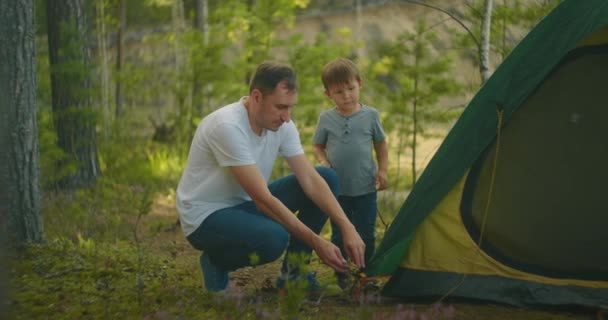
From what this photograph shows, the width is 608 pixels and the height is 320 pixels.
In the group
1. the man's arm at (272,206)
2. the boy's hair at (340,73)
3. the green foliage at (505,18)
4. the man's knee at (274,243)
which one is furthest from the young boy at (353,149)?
the green foliage at (505,18)

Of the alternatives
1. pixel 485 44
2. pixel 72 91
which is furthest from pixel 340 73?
pixel 72 91

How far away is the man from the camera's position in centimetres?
353

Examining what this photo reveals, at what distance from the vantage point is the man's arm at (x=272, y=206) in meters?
3.36

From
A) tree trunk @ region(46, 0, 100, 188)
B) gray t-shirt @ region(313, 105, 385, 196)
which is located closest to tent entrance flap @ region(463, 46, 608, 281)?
gray t-shirt @ region(313, 105, 385, 196)

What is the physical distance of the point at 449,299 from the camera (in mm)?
3822

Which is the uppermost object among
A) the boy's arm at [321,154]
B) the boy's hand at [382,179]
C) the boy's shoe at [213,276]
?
the boy's arm at [321,154]

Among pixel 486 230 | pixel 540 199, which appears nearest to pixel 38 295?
pixel 486 230

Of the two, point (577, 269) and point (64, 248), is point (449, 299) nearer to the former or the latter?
point (577, 269)

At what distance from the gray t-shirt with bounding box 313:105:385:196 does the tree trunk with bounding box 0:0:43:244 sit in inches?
69.0

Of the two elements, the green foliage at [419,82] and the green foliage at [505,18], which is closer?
the green foliage at [505,18]

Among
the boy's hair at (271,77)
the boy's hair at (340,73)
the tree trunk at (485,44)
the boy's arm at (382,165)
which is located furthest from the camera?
the tree trunk at (485,44)

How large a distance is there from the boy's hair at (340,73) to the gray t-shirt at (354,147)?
0.23 meters

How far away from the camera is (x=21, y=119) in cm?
453

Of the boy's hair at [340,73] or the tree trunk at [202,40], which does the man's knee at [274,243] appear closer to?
the boy's hair at [340,73]
